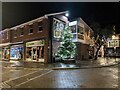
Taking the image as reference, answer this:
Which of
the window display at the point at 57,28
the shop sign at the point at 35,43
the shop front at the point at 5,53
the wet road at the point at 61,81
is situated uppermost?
the window display at the point at 57,28

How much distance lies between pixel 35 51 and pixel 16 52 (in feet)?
23.7

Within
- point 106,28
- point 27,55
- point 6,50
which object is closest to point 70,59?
point 27,55

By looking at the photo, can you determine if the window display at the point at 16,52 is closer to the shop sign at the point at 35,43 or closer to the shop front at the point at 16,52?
the shop front at the point at 16,52

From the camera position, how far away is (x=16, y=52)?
36.3 metres

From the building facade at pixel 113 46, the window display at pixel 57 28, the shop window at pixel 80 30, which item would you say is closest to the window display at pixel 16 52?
the window display at pixel 57 28

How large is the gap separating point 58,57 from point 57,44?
6.81 feet

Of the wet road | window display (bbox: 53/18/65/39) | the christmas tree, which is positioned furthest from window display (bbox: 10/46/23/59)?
the wet road

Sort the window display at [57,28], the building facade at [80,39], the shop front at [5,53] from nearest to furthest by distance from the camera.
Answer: the window display at [57,28]
the building facade at [80,39]
the shop front at [5,53]

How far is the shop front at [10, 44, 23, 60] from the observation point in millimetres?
34787

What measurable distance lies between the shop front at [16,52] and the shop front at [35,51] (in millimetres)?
2698

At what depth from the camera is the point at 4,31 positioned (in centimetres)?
4162

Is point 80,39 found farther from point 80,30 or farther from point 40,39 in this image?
point 40,39

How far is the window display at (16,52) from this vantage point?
34841mm

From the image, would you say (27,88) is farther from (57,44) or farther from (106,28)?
(106,28)
